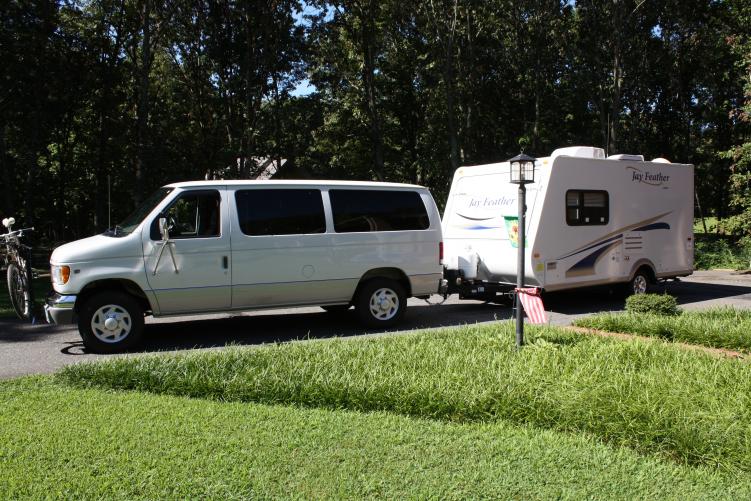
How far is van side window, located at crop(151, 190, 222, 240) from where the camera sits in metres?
8.11

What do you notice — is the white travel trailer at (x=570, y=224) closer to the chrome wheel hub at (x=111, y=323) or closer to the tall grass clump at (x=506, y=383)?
the tall grass clump at (x=506, y=383)

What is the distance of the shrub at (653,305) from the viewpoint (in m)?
9.49

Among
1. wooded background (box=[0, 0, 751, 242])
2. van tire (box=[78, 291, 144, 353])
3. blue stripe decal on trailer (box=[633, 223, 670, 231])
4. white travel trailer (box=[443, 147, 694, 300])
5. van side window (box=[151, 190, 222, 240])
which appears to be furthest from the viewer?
wooded background (box=[0, 0, 751, 242])

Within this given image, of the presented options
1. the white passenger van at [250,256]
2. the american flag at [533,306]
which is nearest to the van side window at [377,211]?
the white passenger van at [250,256]

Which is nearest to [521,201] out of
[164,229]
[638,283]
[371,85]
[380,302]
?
[380,302]

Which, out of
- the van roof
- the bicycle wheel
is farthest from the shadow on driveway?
the van roof

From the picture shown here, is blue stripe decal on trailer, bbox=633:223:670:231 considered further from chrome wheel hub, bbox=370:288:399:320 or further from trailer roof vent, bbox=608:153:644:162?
chrome wheel hub, bbox=370:288:399:320

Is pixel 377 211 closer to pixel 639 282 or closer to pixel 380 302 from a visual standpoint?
pixel 380 302

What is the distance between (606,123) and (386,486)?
1137 inches

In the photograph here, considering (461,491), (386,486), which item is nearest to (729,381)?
(461,491)

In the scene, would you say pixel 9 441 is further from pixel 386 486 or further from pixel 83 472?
pixel 386 486

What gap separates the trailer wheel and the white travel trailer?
0.07 ft

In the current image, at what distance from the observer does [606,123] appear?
1158 inches

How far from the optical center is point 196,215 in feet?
26.9
